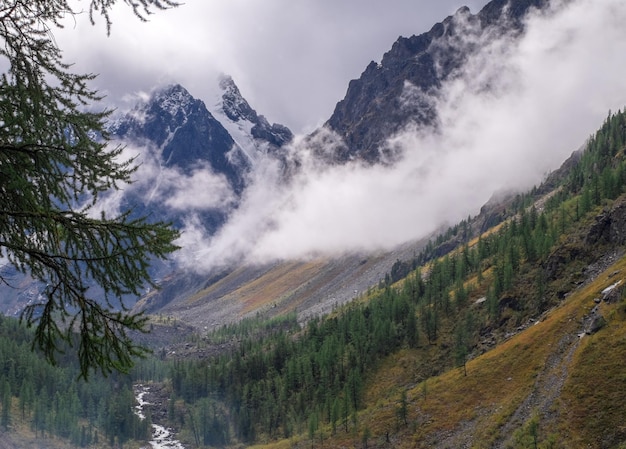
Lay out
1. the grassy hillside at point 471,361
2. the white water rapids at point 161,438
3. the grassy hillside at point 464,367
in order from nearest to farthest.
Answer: the grassy hillside at point 464,367
the grassy hillside at point 471,361
the white water rapids at point 161,438

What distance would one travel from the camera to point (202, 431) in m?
156

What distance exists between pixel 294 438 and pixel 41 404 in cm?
7854

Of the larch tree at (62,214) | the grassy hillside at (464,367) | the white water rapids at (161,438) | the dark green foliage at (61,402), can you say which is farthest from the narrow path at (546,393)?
the dark green foliage at (61,402)

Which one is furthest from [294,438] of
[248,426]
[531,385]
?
[531,385]

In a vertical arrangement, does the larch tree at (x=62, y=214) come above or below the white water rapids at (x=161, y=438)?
above

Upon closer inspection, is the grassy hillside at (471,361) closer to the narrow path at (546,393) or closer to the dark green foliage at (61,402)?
the narrow path at (546,393)

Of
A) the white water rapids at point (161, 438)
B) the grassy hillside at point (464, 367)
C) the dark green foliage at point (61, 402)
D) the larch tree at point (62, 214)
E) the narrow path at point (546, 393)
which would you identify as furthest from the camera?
the white water rapids at point (161, 438)

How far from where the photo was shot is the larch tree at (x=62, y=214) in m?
9.30

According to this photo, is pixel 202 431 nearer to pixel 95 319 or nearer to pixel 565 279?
pixel 565 279

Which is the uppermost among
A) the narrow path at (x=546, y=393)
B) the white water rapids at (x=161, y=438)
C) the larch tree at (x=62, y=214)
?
the larch tree at (x=62, y=214)

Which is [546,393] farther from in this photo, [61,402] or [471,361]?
[61,402]

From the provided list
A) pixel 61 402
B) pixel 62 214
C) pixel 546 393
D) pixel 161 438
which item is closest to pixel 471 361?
pixel 546 393

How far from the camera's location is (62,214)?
9.62m

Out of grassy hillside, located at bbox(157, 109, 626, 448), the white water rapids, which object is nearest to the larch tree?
grassy hillside, located at bbox(157, 109, 626, 448)
